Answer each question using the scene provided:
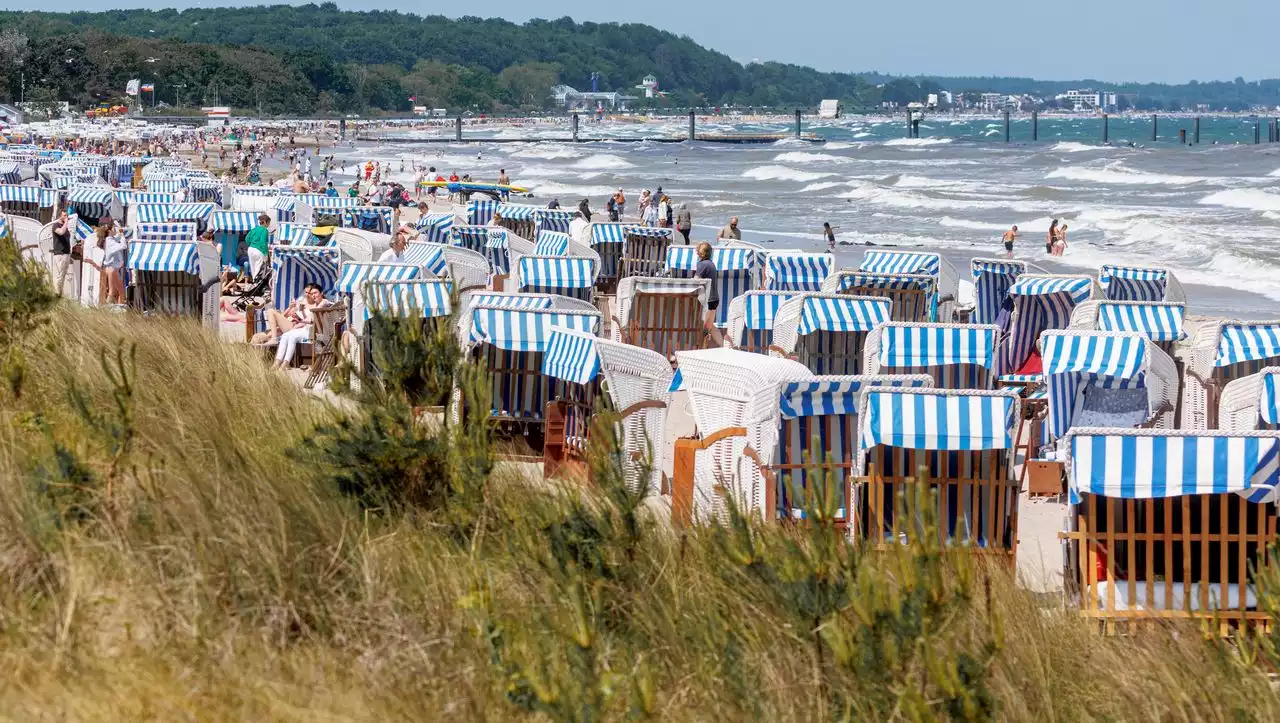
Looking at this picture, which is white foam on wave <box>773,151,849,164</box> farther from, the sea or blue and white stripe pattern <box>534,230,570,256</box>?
blue and white stripe pattern <box>534,230,570,256</box>

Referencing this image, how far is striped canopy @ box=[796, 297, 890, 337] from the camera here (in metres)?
9.28

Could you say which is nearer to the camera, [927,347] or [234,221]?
[927,347]

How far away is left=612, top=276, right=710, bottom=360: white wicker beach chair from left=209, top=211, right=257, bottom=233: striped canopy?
24.4 feet

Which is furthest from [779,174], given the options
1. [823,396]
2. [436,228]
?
[823,396]

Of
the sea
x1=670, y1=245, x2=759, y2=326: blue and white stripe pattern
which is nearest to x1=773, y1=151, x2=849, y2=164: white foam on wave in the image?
the sea

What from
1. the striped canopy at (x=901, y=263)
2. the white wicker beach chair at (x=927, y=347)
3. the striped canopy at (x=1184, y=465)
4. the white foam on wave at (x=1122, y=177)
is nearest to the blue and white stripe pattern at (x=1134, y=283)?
the striped canopy at (x=901, y=263)

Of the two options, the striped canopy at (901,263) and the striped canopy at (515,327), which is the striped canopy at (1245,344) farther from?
the striped canopy at (901,263)

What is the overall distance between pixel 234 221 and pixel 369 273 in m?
7.12

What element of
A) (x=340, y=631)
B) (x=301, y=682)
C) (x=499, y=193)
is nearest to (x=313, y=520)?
(x=340, y=631)

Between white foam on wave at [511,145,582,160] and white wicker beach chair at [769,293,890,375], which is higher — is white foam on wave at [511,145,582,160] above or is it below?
above

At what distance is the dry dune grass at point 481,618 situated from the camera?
3.27m

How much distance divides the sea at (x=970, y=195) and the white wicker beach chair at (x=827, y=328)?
10357mm

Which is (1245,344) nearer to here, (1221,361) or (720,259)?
(1221,361)

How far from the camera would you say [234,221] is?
54.9 ft
